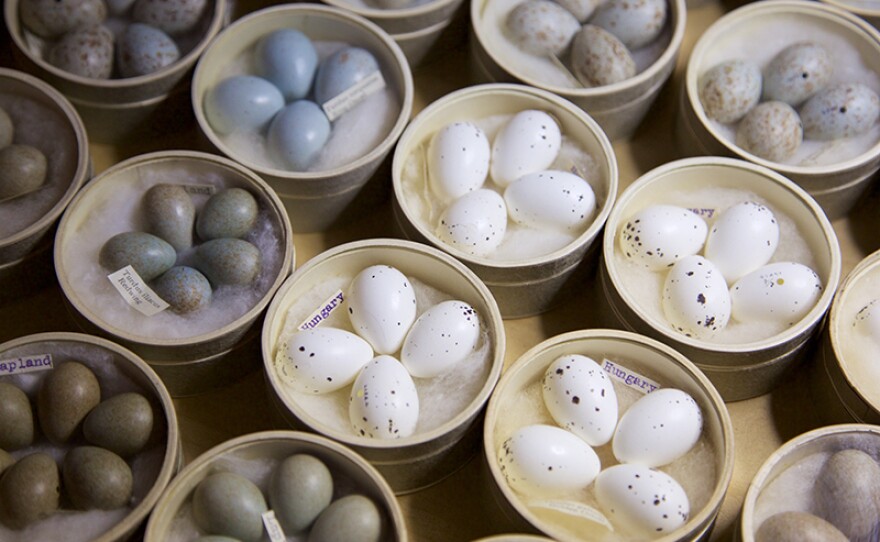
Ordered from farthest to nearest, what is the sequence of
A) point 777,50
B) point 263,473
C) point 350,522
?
point 777,50, point 263,473, point 350,522

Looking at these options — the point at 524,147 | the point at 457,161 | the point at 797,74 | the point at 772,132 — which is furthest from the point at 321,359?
the point at 797,74

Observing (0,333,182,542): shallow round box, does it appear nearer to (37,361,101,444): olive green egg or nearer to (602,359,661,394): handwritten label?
(37,361,101,444): olive green egg

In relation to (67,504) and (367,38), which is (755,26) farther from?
(67,504)

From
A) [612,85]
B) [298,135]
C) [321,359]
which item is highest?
[612,85]

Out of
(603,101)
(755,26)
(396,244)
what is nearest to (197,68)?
(396,244)

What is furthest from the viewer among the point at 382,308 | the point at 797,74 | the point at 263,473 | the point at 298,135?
the point at 797,74

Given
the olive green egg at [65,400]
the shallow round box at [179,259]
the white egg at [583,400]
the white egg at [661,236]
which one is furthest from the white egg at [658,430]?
the olive green egg at [65,400]

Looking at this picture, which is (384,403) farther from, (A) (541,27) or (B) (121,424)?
(A) (541,27)
